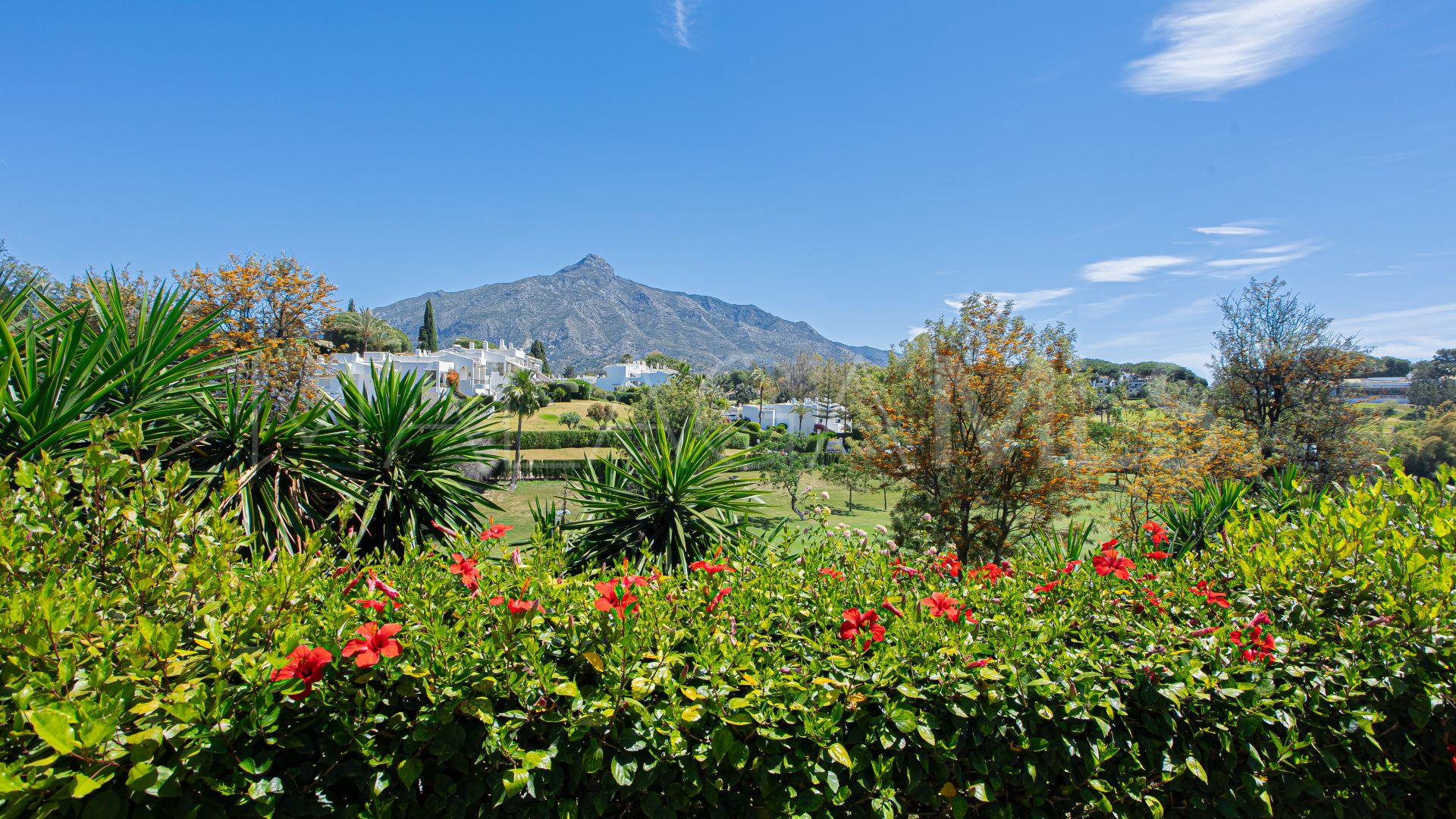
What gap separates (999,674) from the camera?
172 cm

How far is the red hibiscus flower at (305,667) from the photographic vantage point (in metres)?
1.43

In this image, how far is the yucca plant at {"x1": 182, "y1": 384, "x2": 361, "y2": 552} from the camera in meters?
3.64

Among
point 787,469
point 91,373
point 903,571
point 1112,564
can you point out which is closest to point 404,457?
point 91,373

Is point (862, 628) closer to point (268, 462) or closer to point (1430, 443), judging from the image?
point (268, 462)

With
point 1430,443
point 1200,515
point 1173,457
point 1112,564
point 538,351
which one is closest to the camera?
point 1112,564

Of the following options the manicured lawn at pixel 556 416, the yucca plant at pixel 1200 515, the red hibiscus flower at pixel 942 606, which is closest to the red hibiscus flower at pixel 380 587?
the red hibiscus flower at pixel 942 606

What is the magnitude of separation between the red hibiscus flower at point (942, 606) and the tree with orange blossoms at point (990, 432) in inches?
476

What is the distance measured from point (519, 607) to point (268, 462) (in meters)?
3.03

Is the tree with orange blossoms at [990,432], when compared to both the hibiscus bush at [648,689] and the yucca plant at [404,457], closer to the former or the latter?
the yucca plant at [404,457]

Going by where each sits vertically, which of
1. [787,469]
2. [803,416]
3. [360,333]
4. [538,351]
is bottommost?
[787,469]

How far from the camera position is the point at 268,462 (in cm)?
383

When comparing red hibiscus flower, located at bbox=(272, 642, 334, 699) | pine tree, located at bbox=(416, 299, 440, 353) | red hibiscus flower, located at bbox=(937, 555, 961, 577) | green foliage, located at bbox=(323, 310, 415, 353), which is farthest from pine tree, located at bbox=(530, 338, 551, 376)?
red hibiscus flower, located at bbox=(272, 642, 334, 699)

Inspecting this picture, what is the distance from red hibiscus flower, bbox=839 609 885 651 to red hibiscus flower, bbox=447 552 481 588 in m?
1.05

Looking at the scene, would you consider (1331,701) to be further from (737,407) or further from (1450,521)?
(737,407)
